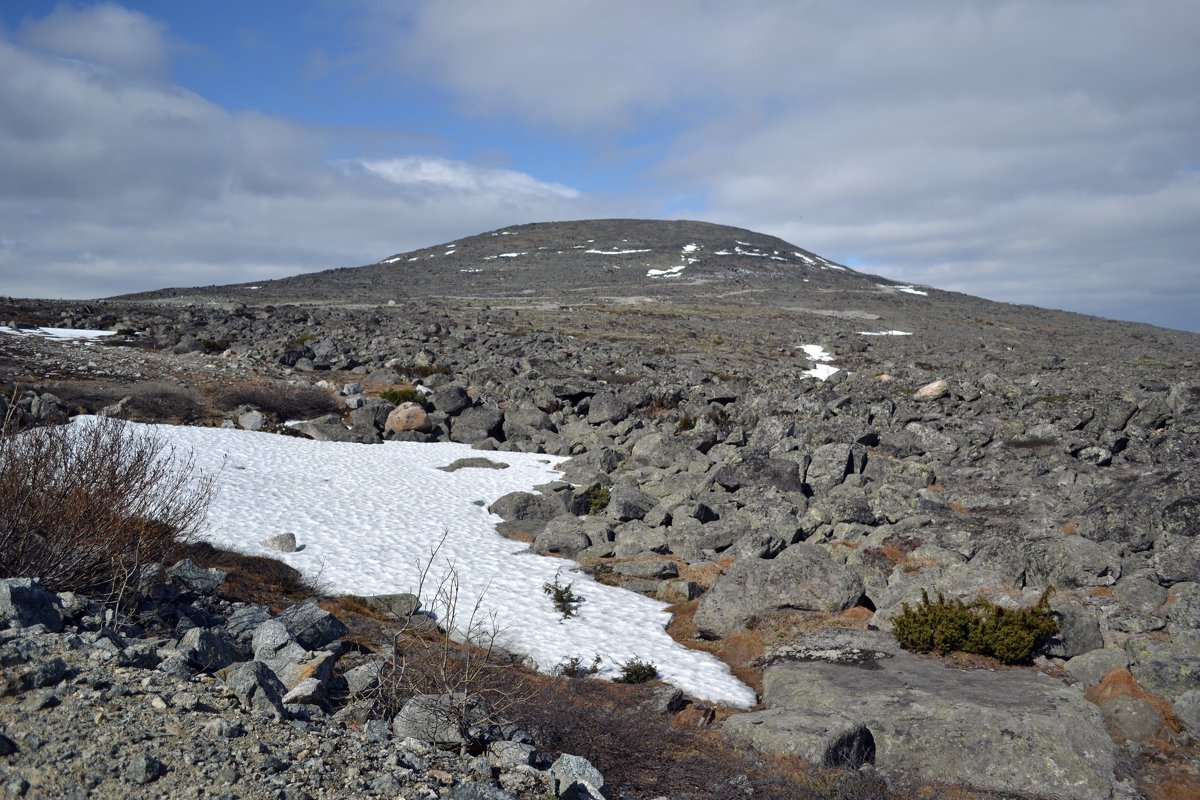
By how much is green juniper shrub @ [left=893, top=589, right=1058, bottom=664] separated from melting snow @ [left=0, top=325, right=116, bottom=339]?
108 feet

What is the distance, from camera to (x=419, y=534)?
1465cm

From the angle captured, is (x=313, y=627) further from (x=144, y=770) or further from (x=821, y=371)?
(x=821, y=371)

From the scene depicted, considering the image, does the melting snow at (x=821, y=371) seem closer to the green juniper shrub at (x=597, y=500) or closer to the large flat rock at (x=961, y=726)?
the green juniper shrub at (x=597, y=500)

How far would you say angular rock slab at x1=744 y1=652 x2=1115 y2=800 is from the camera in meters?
6.65

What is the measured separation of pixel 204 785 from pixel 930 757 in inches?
226

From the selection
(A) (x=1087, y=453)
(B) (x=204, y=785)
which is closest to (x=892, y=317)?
(A) (x=1087, y=453)

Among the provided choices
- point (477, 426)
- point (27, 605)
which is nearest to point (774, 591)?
point (27, 605)

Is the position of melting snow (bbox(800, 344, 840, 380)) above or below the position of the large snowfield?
above

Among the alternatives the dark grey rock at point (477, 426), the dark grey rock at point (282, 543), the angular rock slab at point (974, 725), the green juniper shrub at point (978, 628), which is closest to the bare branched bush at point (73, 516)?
the dark grey rock at point (282, 543)

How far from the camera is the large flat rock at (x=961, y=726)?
6664 mm

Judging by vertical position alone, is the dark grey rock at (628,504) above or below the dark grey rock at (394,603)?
above

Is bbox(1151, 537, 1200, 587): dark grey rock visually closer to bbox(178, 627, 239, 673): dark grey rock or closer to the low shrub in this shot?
bbox(178, 627, 239, 673): dark grey rock

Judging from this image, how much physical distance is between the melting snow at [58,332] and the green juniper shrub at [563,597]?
1097 inches

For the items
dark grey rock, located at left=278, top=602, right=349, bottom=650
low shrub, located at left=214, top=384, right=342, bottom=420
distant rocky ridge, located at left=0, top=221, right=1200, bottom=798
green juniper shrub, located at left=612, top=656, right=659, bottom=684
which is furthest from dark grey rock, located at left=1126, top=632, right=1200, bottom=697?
low shrub, located at left=214, top=384, right=342, bottom=420
